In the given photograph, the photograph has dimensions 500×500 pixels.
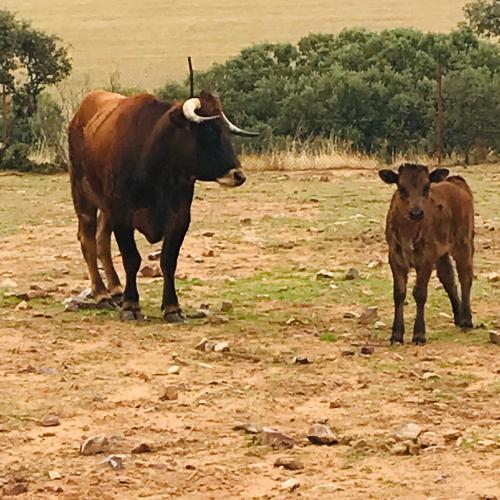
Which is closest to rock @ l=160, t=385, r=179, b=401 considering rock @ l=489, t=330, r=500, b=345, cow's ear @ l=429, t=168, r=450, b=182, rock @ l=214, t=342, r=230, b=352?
rock @ l=214, t=342, r=230, b=352

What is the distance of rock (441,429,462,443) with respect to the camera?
780 centimetres

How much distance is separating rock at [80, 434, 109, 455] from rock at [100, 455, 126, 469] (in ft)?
0.62

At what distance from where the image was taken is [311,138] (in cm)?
3109

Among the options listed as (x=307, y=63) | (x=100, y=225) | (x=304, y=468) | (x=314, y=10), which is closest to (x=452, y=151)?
(x=307, y=63)

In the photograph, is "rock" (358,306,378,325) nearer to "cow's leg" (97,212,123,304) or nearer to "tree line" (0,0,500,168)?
"cow's leg" (97,212,123,304)

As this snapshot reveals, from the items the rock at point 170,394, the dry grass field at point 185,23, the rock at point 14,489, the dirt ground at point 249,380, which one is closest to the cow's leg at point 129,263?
the dirt ground at point 249,380

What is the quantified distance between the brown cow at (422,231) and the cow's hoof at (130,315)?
233 centimetres

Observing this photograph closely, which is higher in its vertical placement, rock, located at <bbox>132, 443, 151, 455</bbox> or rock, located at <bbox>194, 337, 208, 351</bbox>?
rock, located at <bbox>132, 443, 151, 455</bbox>

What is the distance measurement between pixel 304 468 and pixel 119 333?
13.7ft

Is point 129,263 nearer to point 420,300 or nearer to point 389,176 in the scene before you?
point 389,176

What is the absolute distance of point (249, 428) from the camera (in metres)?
8.09

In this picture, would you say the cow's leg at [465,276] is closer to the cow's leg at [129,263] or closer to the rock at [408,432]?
the cow's leg at [129,263]

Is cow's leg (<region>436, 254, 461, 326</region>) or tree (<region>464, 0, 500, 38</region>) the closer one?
cow's leg (<region>436, 254, 461, 326</region>)

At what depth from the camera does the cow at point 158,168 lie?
469 inches
